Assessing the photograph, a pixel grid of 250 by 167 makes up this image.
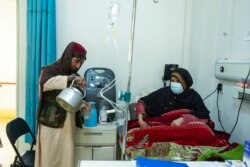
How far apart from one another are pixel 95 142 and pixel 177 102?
81cm

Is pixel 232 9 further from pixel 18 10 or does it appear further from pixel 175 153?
pixel 18 10

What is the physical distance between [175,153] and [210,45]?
1.39 m

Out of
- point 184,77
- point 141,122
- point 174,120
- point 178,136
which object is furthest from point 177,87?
point 178,136

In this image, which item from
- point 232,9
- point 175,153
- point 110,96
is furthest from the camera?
point 110,96

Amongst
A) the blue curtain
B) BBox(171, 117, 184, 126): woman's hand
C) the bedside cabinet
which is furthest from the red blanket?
the blue curtain

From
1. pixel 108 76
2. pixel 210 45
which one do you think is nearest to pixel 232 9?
pixel 210 45

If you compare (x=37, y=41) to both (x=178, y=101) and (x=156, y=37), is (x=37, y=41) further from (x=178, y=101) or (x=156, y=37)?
(x=178, y=101)

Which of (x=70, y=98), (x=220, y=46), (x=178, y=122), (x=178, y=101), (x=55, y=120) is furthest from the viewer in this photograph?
(x=220, y=46)

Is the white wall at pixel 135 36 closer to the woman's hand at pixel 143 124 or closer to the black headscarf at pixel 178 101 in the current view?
the black headscarf at pixel 178 101

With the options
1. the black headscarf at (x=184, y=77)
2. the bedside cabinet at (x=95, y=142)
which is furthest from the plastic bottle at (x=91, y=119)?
the black headscarf at (x=184, y=77)

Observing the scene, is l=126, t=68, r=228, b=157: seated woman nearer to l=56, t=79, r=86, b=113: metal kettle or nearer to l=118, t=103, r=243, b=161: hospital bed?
l=118, t=103, r=243, b=161: hospital bed

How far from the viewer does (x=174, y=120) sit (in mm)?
2215

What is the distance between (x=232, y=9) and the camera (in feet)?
7.68

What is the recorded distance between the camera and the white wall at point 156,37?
259 cm
